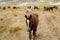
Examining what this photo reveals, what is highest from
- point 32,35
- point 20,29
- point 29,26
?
point 29,26

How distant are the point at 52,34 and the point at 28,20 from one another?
374 cm

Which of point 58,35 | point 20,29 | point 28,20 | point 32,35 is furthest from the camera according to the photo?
point 20,29

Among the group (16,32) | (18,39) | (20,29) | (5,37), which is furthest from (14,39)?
(20,29)

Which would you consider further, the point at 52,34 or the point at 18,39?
the point at 52,34

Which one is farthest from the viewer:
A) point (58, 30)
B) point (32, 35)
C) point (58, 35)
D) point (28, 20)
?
point (58, 30)

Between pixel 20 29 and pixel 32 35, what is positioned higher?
pixel 32 35

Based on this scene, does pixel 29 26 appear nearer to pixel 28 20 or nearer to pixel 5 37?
pixel 28 20

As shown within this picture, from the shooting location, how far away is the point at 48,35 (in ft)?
42.1

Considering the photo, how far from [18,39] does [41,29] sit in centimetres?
315

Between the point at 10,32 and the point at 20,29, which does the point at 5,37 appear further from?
the point at 20,29

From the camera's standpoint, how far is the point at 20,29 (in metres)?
15.4

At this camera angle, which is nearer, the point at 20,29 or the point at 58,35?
the point at 58,35

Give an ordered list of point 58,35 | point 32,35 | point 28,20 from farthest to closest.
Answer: point 58,35 → point 32,35 → point 28,20

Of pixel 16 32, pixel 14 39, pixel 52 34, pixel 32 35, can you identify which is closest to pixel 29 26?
pixel 32 35
